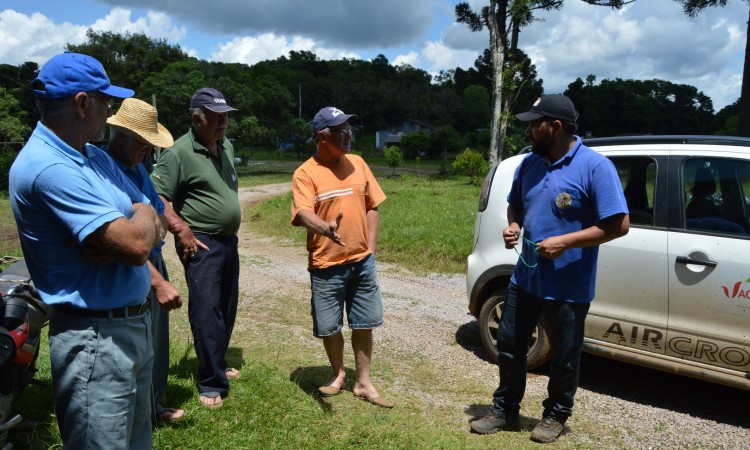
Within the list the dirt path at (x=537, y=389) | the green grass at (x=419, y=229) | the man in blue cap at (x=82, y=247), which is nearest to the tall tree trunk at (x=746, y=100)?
the green grass at (x=419, y=229)

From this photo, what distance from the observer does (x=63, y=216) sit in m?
2.12

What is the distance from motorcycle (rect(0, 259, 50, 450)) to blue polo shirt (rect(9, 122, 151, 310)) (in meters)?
0.62

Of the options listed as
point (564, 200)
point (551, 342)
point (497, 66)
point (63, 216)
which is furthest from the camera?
point (497, 66)

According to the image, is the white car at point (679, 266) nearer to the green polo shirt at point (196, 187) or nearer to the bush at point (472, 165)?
the green polo shirt at point (196, 187)

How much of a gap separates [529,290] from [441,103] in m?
75.2

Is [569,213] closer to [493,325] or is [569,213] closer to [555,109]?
[555,109]

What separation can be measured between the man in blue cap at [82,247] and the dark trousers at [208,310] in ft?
5.07

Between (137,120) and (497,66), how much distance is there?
74.2 feet

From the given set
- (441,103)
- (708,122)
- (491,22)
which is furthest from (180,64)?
(708,122)

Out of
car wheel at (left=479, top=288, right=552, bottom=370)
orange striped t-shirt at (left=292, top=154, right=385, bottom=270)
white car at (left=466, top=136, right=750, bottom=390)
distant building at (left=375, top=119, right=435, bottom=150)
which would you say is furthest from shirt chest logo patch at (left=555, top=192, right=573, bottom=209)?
distant building at (left=375, top=119, right=435, bottom=150)

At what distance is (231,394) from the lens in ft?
13.6

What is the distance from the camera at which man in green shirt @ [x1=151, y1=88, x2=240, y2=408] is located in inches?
157

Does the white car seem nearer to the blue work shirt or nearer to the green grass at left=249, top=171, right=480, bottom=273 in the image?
the blue work shirt

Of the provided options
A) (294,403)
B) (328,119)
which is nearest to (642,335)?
(294,403)
